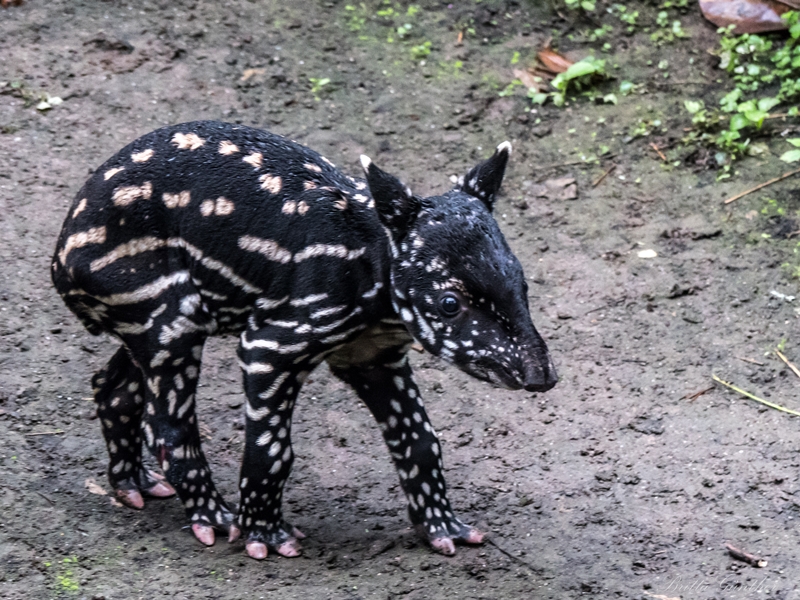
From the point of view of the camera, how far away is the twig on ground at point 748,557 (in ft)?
16.5

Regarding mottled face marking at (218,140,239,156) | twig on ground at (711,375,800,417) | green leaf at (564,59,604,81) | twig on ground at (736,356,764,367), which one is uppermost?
mottled face marking at (218,140,239,156)

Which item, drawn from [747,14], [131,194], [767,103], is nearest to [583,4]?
[747,14]

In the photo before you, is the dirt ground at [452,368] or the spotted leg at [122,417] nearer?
the dirt ground at [452,368]

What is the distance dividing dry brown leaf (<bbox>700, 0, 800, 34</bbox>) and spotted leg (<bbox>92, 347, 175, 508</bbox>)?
648 cm

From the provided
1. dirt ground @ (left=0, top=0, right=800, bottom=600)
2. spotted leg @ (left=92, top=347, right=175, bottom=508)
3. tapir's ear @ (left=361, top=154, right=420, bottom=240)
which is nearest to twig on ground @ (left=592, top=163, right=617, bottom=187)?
dirt ground @ (left=0, top=0, right=800, bottom=600)

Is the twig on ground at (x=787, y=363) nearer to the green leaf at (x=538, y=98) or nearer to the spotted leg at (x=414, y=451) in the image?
the spotted leg at (x=414, y=451)

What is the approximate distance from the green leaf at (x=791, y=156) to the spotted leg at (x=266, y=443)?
481cm

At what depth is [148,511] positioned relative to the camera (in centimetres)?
554

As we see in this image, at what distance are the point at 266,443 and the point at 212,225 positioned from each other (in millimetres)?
1115

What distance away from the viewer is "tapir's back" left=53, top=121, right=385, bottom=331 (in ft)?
15.8

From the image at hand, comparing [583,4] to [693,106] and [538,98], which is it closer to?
[538,98]

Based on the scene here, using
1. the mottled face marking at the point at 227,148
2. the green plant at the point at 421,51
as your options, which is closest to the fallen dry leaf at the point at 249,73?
the green plant at the point at 421,51

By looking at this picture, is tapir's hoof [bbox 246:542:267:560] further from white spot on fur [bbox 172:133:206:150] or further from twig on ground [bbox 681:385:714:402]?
twig on ground [bbox 681:385:714:402]

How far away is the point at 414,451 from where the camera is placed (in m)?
5.29
